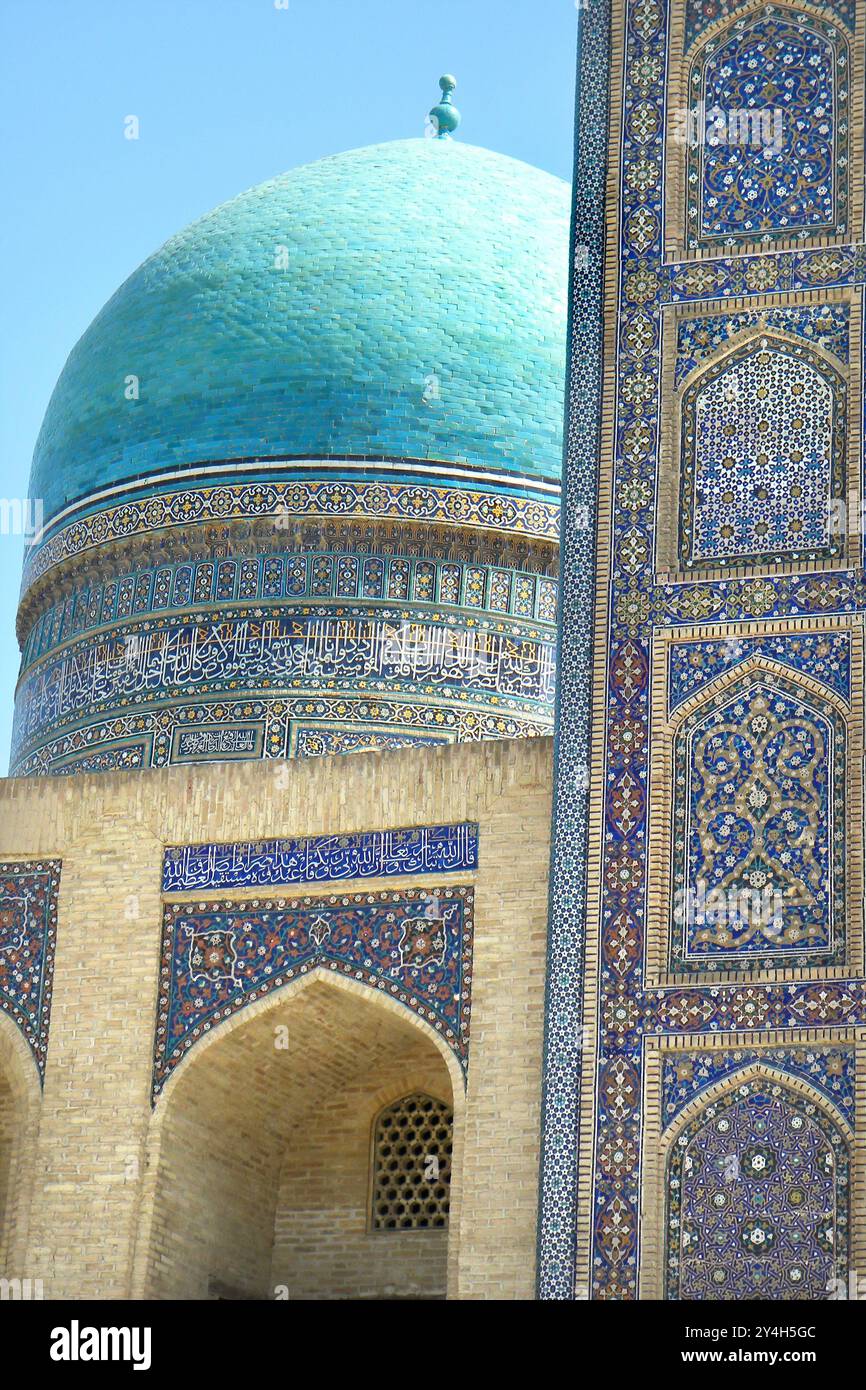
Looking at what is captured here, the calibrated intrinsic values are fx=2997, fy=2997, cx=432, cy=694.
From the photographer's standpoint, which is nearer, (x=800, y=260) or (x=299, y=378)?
(x=800, y=260)

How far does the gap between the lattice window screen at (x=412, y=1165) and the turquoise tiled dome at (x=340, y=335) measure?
2.83m

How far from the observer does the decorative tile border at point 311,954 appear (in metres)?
8.91

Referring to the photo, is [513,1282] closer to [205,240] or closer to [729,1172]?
[729,1172]

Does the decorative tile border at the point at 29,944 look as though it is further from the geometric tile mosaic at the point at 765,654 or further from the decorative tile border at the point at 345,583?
the geometric tile mosaic at the point at 765,654

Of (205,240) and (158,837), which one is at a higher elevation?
(205,240)

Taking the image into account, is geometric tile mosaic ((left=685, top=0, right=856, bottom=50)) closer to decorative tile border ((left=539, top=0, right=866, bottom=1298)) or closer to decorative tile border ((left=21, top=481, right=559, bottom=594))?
decorative tile border ((left=539, top=0, right=866, bottom=1298))

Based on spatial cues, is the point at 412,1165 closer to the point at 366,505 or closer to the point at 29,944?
the point at 29,944

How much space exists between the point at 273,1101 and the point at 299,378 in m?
3.20

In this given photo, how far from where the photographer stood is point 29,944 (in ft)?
31.0

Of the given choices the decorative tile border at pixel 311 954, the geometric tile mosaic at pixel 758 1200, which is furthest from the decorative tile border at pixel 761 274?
the geometric tile mosaic at pixel 758 1200

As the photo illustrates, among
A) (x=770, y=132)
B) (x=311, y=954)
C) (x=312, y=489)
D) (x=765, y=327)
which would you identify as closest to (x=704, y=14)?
(x=770, y=132)

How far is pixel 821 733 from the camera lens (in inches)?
339
